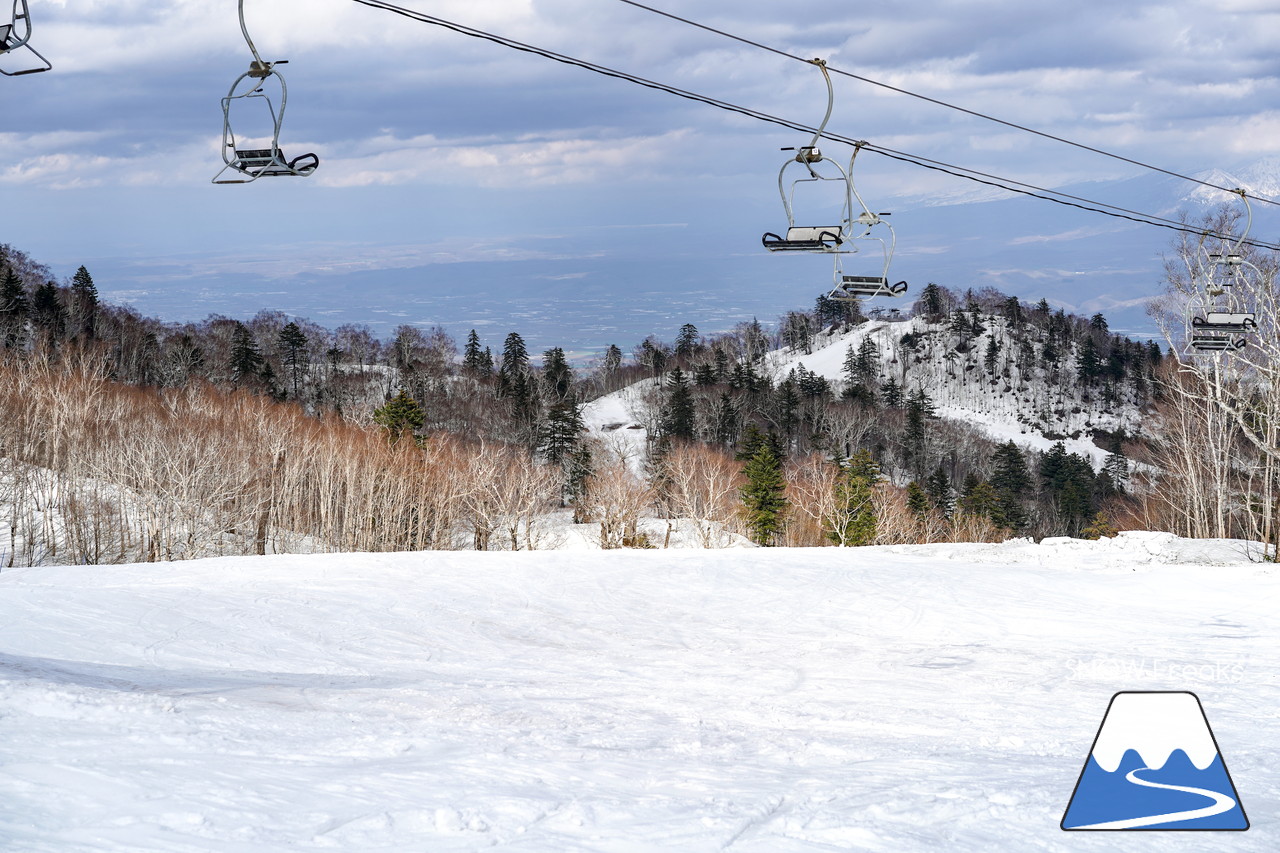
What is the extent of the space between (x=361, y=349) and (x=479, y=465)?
81.5m

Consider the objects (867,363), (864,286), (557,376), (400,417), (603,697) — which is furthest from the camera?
(867,363)

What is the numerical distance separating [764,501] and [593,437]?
41.3 metres

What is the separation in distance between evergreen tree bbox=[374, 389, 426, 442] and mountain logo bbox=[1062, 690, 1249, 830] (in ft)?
180

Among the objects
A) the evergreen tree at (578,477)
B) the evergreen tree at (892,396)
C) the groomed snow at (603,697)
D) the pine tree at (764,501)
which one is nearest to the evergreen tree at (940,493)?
the pine tree at (764,501)

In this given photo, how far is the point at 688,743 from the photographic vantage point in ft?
35.7

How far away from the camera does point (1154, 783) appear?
7684mm

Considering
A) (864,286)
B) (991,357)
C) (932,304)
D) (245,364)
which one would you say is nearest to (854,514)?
(864,286)

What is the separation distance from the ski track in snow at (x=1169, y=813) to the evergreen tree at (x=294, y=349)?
104m

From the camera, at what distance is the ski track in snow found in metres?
7.53

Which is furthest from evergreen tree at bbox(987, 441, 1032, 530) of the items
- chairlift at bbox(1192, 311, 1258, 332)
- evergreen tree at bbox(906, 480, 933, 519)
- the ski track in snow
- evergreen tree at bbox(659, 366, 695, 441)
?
the ski track in snow

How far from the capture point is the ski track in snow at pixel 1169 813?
753 centimetres

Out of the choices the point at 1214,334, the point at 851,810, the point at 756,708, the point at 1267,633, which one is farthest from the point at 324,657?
the point at 1214,334

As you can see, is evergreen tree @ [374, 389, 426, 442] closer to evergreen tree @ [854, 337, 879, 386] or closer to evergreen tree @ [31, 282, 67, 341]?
evergreen tree @ [31, 282, 67, 341]

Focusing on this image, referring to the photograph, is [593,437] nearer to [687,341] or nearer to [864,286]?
[687,341]
